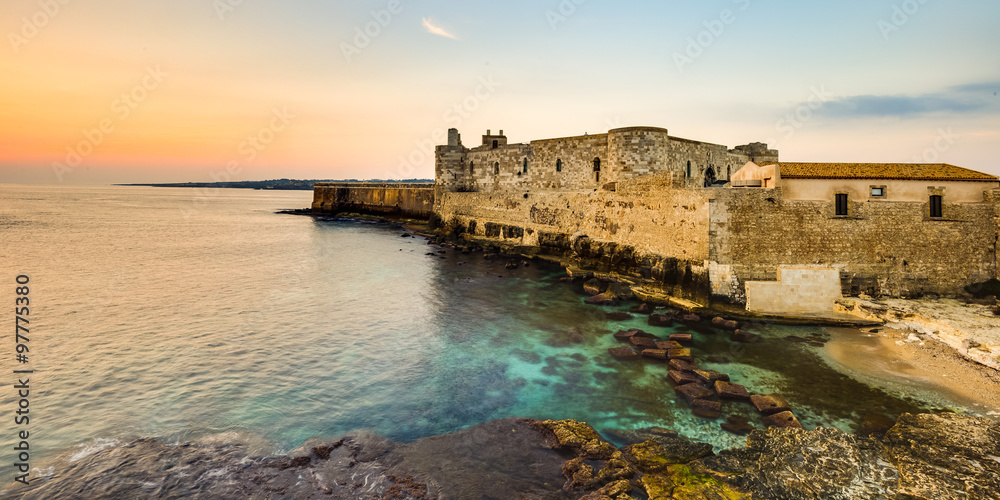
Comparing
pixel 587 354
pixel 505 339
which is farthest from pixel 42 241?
pixel 587 354

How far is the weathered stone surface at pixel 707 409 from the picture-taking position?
9.06m

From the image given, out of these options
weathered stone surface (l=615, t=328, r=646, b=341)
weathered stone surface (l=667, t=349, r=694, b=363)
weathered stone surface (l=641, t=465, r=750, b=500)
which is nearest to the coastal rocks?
weathered stone surface (l=667, t=349, r=694, b=363)

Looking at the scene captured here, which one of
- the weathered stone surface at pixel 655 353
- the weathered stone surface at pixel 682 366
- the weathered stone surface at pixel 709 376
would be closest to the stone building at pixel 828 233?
the weathered stone surface at pixel 655 353

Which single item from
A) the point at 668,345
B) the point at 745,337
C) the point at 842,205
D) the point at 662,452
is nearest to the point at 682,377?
the point at 668,345

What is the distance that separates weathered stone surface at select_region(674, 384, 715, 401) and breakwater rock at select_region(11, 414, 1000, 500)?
1594 millimetres

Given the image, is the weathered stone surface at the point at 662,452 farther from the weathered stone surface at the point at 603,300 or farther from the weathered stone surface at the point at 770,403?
the weathered stone surface at the point at 603,300

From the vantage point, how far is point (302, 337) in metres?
14.7

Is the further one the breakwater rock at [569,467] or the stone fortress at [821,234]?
the stone fortress at [821,234]

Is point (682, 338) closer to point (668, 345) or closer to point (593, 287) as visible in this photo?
point (668, 345)

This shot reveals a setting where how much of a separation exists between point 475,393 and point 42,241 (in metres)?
44.4

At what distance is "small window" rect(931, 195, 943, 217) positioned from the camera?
15256mm

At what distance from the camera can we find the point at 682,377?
413 inches

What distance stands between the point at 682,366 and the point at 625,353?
1618mm

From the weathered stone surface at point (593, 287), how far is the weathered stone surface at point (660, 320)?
3826 mm
